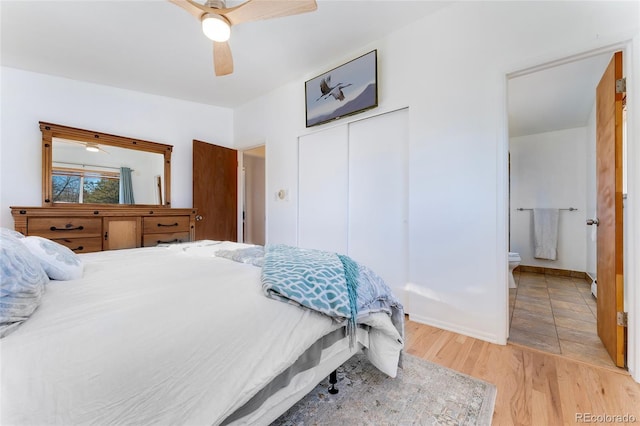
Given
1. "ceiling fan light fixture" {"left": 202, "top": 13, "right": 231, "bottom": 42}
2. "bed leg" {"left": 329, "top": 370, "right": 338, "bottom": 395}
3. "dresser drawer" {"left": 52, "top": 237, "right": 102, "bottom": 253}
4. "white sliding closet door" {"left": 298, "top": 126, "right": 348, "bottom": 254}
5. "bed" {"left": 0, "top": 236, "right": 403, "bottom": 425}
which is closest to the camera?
"bed" {"left": 0, "top": 236, "right": 403, "bottom": 425}

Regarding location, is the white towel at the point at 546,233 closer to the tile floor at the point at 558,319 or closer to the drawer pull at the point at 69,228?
the tile floor at the point at 558,319

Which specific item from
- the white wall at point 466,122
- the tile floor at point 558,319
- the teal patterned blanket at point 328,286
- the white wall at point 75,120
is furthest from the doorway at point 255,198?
the tile floor at point 558,319

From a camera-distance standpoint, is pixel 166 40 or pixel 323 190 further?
pixel 323 190

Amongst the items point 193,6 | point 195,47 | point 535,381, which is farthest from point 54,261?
point 535,381

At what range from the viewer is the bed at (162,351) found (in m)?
0.54

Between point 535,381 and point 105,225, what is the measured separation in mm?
3763

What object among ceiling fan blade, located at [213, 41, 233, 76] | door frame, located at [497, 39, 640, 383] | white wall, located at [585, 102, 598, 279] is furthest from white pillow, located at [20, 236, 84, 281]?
white wall, located at [585, 102, 598, 279]

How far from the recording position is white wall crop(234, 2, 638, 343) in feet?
5.43

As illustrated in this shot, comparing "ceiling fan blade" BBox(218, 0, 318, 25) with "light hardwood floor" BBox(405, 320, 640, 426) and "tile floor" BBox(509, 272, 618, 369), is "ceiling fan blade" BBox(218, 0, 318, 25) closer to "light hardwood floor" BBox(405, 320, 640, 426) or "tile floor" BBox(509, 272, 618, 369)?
"light hardwood floor" BBox(405, 320, 640, 426)

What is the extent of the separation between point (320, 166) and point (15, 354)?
2614mm

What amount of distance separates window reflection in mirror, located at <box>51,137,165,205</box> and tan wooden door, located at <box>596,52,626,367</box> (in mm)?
4256

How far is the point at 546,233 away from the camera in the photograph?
12.6 ft

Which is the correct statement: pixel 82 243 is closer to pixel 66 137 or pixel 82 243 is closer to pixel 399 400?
pixel 66 137
